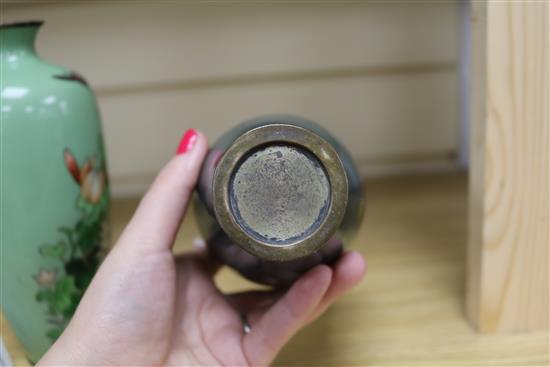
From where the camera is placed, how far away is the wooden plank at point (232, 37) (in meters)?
0.88

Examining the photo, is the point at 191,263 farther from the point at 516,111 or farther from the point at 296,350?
the point at 516,111

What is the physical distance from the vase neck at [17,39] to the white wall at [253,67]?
0.40 m

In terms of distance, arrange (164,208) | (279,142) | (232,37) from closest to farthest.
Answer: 1. (279,142)
2. (164,208)
3. (232,37)

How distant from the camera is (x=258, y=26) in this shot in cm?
91

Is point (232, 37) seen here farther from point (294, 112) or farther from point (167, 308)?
point (167, 308)

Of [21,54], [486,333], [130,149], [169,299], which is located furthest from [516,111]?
[130,149]

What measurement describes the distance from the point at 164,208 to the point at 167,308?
91 mm

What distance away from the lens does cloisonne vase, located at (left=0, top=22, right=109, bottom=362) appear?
1.54ft

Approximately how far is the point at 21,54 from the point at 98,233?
19cm

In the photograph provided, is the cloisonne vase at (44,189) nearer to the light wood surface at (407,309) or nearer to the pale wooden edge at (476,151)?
the light wood surface at (407,309)

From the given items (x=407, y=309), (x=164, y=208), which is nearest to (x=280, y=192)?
(x=164, y=208)

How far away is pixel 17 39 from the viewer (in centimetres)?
49

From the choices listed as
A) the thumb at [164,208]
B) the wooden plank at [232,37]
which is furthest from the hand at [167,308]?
the wooden plank at [232,37]

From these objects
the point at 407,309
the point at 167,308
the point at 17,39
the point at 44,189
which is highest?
the point at 17,39
